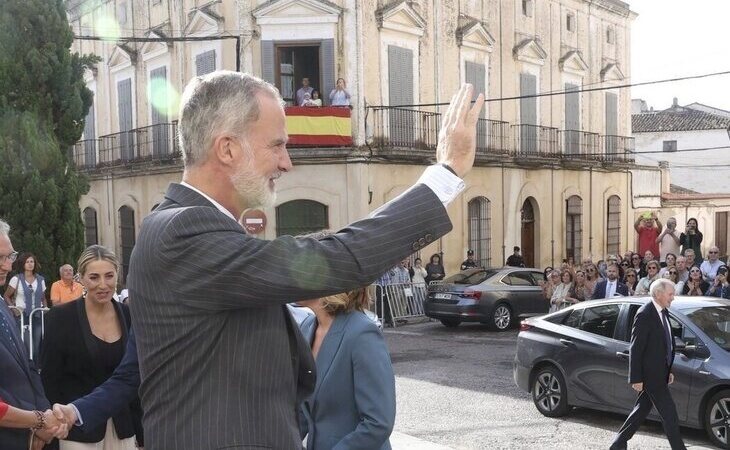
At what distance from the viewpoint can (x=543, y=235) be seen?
26922mm

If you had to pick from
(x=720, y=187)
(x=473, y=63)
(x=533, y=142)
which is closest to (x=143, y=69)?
(x=473, y=63)

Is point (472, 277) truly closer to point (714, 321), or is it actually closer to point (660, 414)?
point (714, 321)

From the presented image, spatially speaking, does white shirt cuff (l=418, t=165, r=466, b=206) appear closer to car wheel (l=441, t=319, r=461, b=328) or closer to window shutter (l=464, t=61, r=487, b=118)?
car wheel (l=441, t=319, r=461, b=328)

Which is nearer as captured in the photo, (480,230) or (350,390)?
(350,390)

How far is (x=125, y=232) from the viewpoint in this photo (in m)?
26.0

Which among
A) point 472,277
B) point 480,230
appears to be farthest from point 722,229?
point 472,277

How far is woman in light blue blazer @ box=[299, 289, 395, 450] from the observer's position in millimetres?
3420

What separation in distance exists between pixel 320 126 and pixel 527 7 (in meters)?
10.4

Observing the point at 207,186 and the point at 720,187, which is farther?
the point at 720,187

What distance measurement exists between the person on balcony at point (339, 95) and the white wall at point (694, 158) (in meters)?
31.5

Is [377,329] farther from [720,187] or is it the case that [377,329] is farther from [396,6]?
[720,187]

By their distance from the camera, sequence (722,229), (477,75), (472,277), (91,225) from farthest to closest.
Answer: (722,229) → (91,225) → (477,75) → (472,277)

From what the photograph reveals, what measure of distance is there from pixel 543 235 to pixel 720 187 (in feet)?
81.5

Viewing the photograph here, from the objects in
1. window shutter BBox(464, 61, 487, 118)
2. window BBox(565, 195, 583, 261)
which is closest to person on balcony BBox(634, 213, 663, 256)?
window shutter BBox(464, 61, 487, 118)
